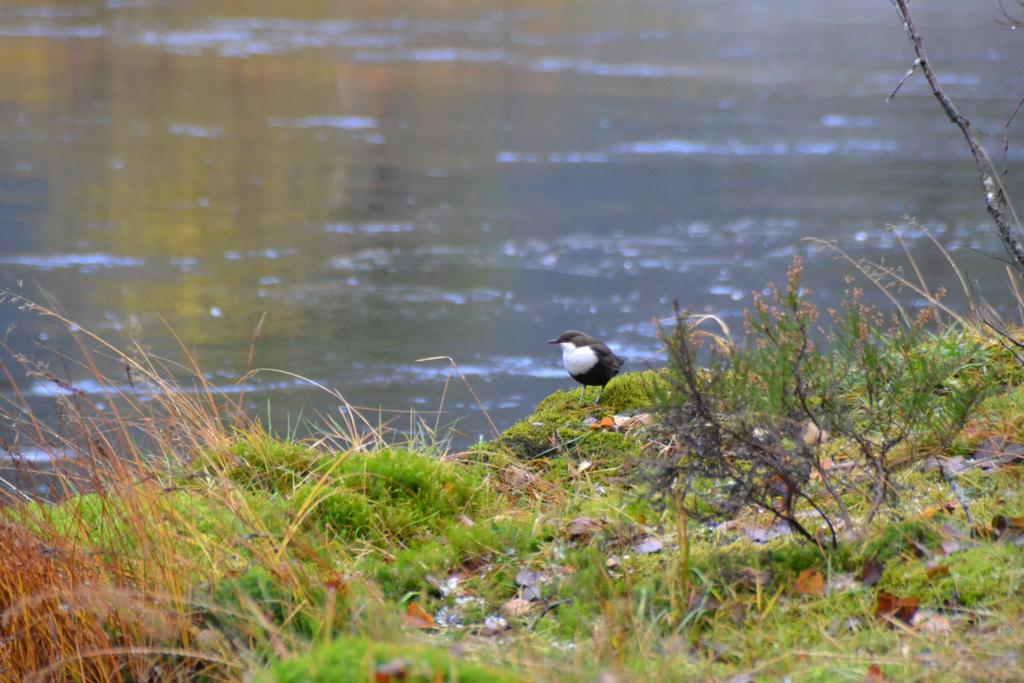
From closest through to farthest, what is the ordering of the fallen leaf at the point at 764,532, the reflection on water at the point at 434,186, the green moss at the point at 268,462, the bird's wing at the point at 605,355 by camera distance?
the fallen leaf at the point at 764,532 < the green moss at the point at 268,462 < the bird's wing at the point at 605,355 < the reflection on water at the point at 434,186

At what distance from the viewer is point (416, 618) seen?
11.8ft

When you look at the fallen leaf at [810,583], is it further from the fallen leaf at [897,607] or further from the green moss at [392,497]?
the green moss at [392,497]

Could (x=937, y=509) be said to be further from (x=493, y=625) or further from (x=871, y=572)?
(x=493, y=625)

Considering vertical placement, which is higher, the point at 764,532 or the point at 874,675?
the point at 874,675

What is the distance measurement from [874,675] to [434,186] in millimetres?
12335

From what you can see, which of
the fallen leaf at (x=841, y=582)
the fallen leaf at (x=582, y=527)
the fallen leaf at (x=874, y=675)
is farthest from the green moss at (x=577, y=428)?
the fallen leaf at (x=874, y=675)

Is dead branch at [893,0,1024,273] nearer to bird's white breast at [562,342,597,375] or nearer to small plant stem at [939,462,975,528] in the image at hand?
small plant stem at [939,462,975,528]

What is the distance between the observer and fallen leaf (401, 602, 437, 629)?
3488mm

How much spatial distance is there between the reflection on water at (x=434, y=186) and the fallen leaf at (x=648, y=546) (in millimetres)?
3780

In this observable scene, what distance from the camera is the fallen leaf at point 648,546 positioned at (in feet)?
12.6

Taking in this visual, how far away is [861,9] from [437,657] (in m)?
43.1

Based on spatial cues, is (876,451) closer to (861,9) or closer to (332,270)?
(332,270)

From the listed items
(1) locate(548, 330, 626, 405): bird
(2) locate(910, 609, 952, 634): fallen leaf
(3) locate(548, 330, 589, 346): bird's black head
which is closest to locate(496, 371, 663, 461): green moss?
(1) locate(548, 330, 626, 405): bird

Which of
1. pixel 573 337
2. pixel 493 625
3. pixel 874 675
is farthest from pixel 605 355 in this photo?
pixel 874 675
